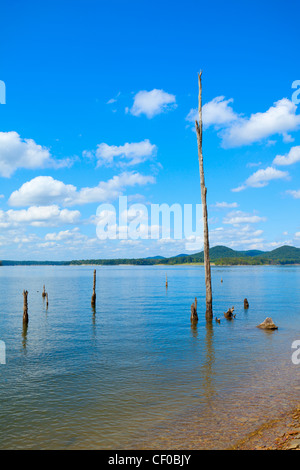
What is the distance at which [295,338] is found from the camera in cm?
2438

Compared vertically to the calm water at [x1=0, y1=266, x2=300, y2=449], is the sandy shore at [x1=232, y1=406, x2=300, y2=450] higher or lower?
higher

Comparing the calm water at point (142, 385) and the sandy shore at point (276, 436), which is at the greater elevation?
the sandy shore at point (276, 436)

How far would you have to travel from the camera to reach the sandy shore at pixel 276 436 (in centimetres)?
888

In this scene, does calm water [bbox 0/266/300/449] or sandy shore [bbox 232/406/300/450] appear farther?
calm water [bbox 0/266/300/449]

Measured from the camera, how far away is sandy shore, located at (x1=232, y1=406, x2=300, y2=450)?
8.88 metres

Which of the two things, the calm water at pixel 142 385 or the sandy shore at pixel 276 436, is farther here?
the calm water at pixel 142 385

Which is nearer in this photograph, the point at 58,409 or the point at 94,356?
the point at 58,409

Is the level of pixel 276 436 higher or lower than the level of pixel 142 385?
higher

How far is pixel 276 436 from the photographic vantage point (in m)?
9.52

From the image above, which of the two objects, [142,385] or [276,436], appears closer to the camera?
[276,436]
